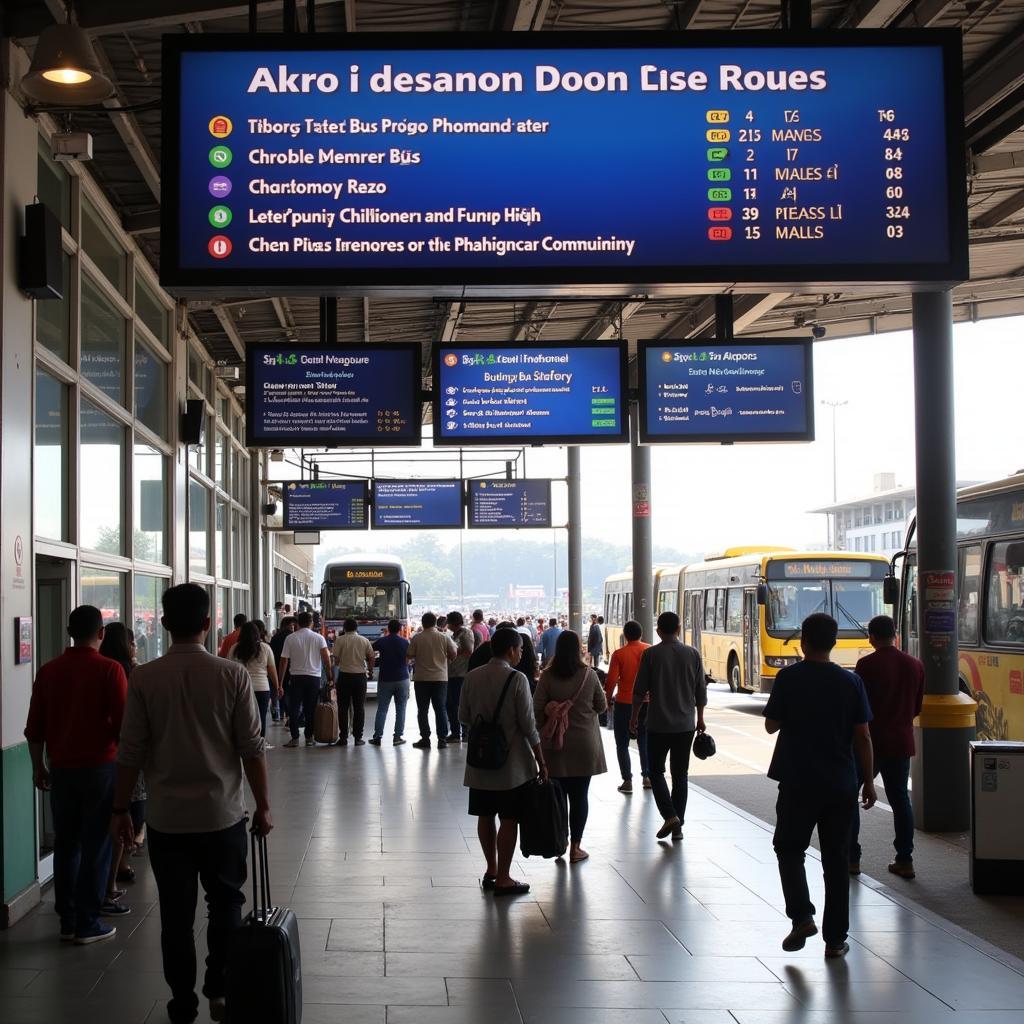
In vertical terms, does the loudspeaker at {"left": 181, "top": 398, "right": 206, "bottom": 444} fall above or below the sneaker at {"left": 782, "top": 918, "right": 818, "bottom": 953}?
above

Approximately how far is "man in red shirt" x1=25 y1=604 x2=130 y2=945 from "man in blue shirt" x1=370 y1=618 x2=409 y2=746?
10138 millimetres

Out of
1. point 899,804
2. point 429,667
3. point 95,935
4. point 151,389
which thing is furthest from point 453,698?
point 95,935

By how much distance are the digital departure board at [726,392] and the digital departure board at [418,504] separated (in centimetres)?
1230

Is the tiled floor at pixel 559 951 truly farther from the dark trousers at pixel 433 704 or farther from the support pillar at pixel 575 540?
the support pillar at pixel 575 540

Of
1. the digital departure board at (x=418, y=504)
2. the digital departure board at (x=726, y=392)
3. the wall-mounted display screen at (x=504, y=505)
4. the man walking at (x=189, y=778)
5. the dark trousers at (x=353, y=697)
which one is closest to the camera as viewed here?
the man walking at (x=189, y=778)

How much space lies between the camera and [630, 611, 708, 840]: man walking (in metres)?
9.84

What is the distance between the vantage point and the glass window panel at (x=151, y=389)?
12.9m

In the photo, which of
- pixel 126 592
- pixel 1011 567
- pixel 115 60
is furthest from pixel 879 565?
pixel 115 60

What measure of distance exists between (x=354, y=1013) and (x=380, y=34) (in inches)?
166

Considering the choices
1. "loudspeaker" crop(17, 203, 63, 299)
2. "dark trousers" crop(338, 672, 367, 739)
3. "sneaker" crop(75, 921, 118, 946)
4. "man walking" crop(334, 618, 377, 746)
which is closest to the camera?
"sneaker" crop(75, 921, 118, 946)

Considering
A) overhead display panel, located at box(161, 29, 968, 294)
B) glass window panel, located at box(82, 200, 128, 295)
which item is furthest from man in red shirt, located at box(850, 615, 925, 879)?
glass window panel, located at box(82, 200, 128, 295)

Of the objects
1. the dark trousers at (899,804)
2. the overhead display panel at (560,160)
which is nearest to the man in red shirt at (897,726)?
the dark trousers at (899,804)

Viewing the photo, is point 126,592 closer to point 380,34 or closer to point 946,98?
point 380,34

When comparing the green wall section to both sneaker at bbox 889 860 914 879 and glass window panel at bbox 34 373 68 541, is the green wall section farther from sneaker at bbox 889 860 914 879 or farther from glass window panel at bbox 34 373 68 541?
sneaker at bbox 889 860 914 879
